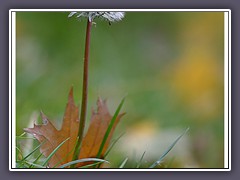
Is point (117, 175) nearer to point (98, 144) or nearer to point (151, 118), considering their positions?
point (98, 144)

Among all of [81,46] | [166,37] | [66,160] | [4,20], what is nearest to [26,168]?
[66,160]

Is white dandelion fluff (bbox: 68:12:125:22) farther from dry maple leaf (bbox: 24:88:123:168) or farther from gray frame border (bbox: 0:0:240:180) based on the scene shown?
dry maple leaf (bbox: 24:88:123:168)

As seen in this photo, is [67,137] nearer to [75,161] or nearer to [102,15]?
[75,161]

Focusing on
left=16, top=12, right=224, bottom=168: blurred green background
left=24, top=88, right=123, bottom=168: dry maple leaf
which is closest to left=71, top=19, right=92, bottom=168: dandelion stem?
left=24, top=88, right=123, bottom=168: dry maple leaf

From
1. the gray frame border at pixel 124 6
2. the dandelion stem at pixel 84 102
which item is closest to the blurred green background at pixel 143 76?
the gray frame border at pixel 124 6

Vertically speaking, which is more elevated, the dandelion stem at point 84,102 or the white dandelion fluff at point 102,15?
the white dandelion fluff at point 102,15

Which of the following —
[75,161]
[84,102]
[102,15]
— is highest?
[102,15]

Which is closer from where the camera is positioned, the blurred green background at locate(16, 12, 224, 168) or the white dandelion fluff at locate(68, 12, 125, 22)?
the white dandelion fluff at locate(68, 12, 125, 22)

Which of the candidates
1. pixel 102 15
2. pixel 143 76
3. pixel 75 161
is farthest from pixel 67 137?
pixel 143 76

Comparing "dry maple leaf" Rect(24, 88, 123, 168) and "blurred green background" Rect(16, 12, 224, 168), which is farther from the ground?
"blurred green background" Rect(16, 12, 224, 168)

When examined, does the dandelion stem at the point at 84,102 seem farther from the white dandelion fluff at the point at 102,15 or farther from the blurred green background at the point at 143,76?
the blurred green background at the point at 143,76
